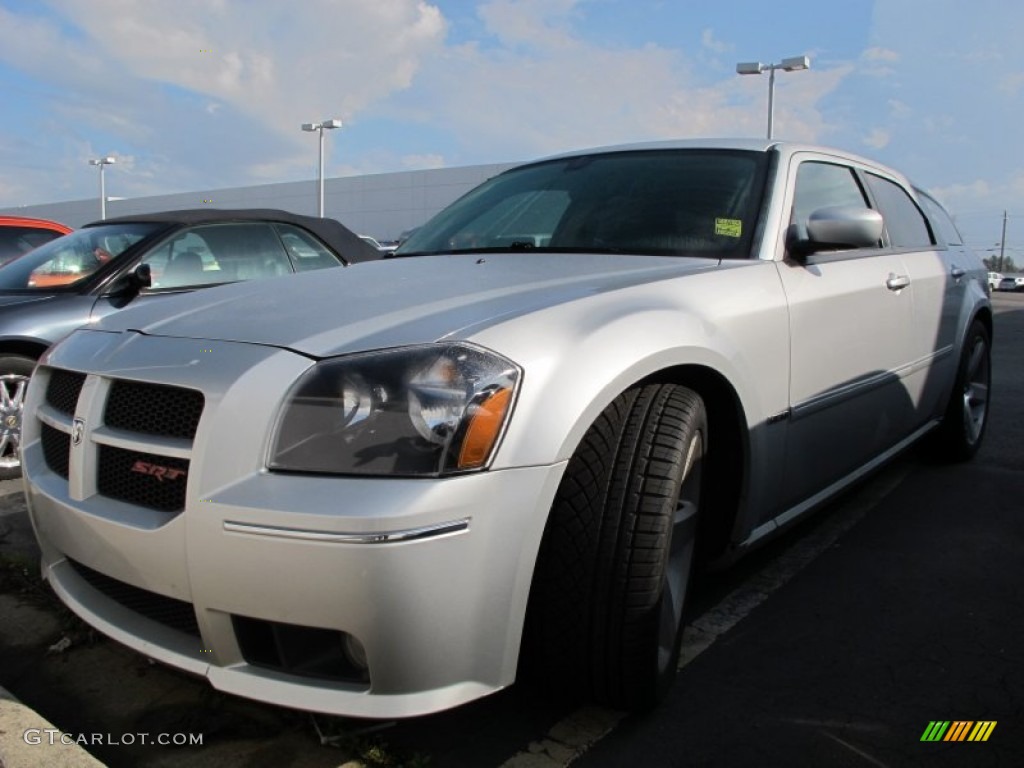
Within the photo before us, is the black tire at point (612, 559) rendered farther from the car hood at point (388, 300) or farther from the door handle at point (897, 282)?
the door handle at point (897, 282)

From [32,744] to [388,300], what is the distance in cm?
139

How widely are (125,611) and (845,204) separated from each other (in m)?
3.11

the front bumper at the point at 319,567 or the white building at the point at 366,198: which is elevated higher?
the white building at the point at 366,198

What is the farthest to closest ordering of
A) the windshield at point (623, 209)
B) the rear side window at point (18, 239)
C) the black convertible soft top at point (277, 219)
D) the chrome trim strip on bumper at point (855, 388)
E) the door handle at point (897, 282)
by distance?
the rear side window at point (18, 239) < the black convertible soft top at point (277, 219) < the door handle at point (897, 282) < the windshield at point (623, 209) < the chrome trim strip on bumper at point (855, 388)

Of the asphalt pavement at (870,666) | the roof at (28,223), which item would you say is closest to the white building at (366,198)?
the roof at (28,223)

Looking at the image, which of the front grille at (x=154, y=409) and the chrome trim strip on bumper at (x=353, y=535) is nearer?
the chrome trim strip on bumper at (x=353, y=535)

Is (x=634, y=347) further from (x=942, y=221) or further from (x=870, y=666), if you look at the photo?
(x=942, y=221)

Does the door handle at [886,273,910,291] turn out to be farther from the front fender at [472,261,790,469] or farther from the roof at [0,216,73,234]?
the roof at [0,216,73,234]

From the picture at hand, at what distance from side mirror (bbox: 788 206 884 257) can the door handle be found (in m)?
0.66

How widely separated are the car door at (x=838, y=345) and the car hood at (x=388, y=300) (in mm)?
475

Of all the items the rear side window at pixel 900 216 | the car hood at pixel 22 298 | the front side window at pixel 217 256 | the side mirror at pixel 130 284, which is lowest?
the car hood at pixel 22 298

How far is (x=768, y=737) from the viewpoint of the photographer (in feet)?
7.02

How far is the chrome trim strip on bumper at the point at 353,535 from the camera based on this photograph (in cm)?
165

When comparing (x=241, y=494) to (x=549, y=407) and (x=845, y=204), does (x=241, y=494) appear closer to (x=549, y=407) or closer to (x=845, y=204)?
(x=549, y=407)
